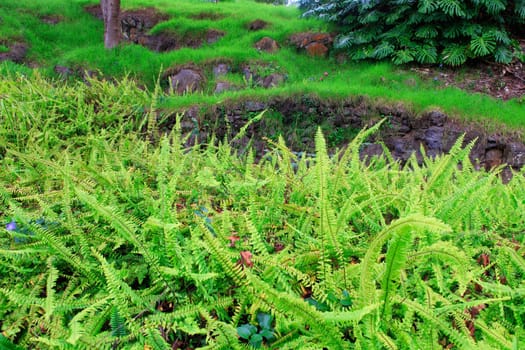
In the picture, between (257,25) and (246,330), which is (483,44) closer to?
(257,25)

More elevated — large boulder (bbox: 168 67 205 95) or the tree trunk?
the tree trunk

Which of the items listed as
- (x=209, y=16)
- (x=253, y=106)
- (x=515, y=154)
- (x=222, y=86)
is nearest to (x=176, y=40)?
(x=209, y=16)

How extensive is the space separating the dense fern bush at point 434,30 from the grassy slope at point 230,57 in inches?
20.0

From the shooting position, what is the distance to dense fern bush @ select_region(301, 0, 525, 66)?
716cm

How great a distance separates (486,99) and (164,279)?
703cm

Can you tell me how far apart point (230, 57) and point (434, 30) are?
445 cm

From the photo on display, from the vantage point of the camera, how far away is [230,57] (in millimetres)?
8922

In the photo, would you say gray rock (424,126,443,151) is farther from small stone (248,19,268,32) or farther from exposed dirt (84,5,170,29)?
exposed dirt (84,5,170,29)

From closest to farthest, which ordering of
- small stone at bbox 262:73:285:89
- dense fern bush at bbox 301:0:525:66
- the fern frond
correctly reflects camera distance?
the fern frond < dense fern bush at bbox 301:0:525:66 < small stone at bbox 262:73:285:89

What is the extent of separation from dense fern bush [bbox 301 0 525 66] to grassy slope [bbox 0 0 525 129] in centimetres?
51

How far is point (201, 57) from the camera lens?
8.99m

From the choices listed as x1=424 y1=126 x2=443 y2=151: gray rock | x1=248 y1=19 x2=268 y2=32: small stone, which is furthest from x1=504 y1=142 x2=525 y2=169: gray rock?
x1=248 y1=19 x2=268 y2=32: small stone

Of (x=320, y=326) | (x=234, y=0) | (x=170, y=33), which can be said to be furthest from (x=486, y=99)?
(x=234, y=0)

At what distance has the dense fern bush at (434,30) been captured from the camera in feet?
23.5
